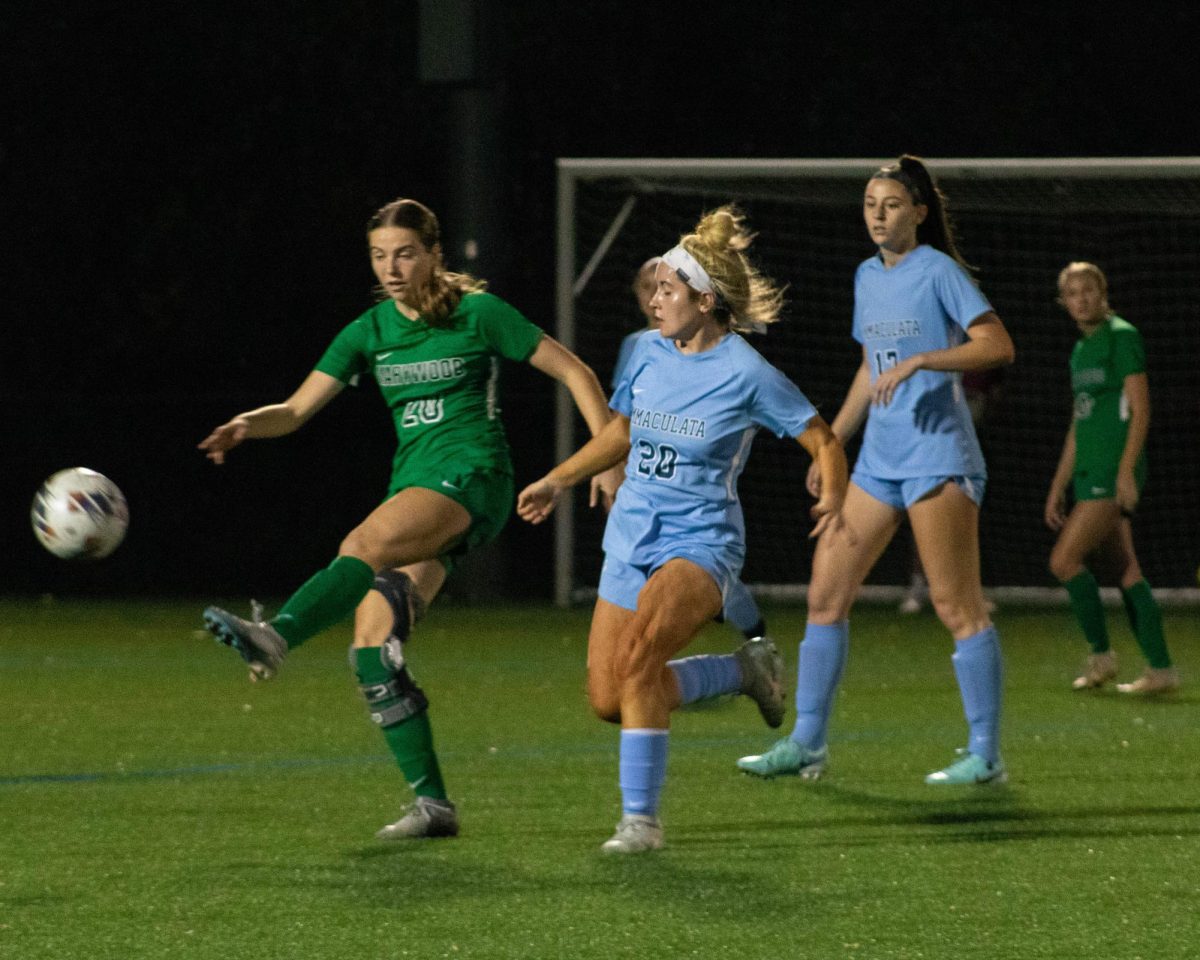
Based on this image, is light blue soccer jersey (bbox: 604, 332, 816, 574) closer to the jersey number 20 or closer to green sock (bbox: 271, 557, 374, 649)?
the jersey number 20


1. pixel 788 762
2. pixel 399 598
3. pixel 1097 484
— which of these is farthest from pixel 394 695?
pixel 1097 484

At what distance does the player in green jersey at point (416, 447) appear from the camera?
6512 mm

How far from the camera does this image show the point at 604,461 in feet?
21.0

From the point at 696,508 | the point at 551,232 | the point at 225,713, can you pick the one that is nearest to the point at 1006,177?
the point at 225,713

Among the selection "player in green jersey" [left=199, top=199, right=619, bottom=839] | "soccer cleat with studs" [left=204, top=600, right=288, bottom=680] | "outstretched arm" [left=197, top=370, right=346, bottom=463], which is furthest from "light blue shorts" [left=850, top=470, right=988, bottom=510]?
"soccer cleat with studs" [left=204, top=600, right=288, bottom=680]

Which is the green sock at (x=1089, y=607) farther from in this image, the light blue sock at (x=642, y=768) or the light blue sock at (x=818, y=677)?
the light blue sock at (x=642, y=768)

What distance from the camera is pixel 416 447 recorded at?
268 inches

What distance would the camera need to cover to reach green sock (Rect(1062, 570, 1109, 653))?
34.8 ft

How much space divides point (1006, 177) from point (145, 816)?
8371 mm

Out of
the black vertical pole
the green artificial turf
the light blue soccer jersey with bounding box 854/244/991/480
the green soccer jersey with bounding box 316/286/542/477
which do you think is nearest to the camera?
the green artificial turf

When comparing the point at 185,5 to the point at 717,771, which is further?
the point at 185,5

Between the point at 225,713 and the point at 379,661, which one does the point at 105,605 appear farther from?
the point at 379,661

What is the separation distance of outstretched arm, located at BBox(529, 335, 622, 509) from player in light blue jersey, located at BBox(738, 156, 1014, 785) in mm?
982

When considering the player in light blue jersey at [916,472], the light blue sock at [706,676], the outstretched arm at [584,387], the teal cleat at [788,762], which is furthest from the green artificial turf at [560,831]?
the outstretched arm at [584,387]
